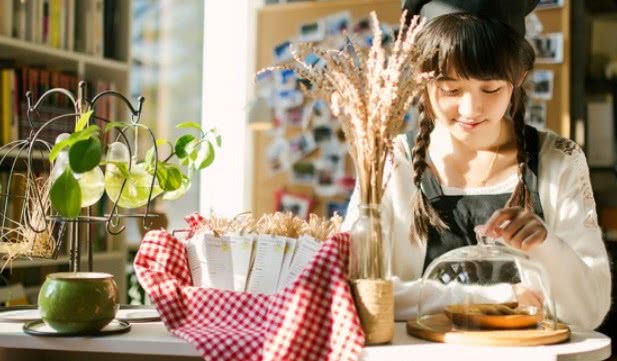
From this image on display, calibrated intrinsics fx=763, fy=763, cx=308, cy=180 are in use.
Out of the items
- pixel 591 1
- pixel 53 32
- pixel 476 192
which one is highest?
pixel 591 1

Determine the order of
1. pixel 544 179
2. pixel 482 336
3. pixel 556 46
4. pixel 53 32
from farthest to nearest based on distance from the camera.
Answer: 1. pixel 556 46
2. pixel 53 32
3. pixel 544 179
4. pixel 482 336

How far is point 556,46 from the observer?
3.49 m

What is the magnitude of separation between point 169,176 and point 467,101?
569mm

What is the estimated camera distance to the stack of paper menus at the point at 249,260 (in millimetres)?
1184

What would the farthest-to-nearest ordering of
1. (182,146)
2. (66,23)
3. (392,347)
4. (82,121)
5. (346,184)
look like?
1. (346,184)
2. (66,23)
3. (182,146)
4. (82,121)
5. (392,347)

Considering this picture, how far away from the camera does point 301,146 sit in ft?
14.1

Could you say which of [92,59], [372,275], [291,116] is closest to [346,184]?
[291,116]

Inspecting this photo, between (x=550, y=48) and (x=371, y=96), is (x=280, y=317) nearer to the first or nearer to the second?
(x=371, y=96)

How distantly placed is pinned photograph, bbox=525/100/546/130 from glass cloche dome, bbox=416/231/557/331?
239 centimetres

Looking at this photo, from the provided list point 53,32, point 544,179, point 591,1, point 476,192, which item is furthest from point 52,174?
point 591,1

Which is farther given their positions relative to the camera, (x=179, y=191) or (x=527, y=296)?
(x=179, y=191)

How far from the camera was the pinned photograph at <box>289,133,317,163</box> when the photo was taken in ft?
14.0

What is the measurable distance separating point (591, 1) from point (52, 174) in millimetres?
3014

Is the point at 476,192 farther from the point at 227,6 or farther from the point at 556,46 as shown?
the point at 227,6
